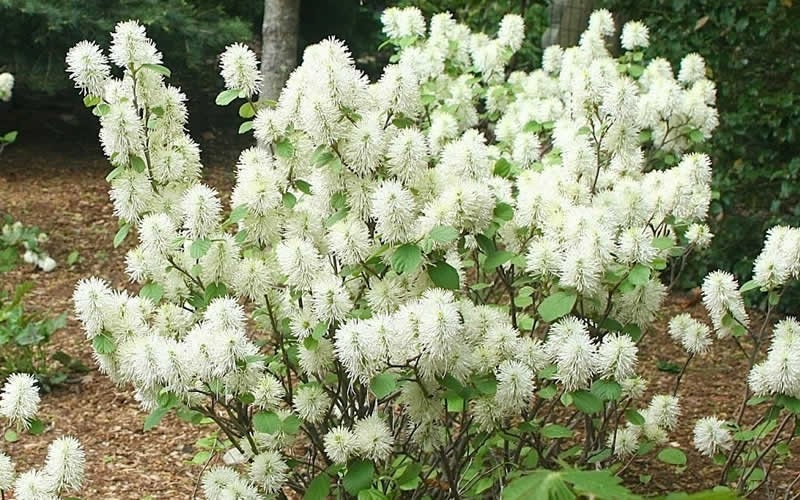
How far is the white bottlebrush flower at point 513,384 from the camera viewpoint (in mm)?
2482

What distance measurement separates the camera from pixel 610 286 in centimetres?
267

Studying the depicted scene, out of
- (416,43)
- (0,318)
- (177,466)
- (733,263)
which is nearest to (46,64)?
(0,318)

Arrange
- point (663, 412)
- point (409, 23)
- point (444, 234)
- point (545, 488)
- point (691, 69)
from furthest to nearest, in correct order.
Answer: point (409, 23), point (691, 69), point (663, 412), point (444, 234), point (545, 488)

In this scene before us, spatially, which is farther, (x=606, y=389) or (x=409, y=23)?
(x=409, y=23)

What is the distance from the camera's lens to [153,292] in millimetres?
2641

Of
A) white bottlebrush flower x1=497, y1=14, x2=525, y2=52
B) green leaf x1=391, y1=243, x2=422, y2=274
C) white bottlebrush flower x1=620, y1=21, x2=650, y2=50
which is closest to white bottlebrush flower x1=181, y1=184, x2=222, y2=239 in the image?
green leaf x1=391, y1=243, x2=422, y2=274

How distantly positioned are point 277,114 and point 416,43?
6.24ft

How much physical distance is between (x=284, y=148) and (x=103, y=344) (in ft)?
2.10

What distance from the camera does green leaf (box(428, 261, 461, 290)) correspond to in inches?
92.2

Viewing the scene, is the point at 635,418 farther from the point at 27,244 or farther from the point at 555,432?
the point at 27,244

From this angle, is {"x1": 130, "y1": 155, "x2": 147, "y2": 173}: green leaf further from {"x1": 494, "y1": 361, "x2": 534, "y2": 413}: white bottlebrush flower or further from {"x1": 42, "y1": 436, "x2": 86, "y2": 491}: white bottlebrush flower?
{"x1": 494, "y1": 361, "x2": 534, "y2": 413}: white bottlebrush flower

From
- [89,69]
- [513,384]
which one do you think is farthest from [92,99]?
[513,384]

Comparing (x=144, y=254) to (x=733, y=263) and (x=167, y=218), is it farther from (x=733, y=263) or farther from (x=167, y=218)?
(x=733, y=263)

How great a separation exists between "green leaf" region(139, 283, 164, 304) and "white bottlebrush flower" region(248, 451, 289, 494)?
48 cm
